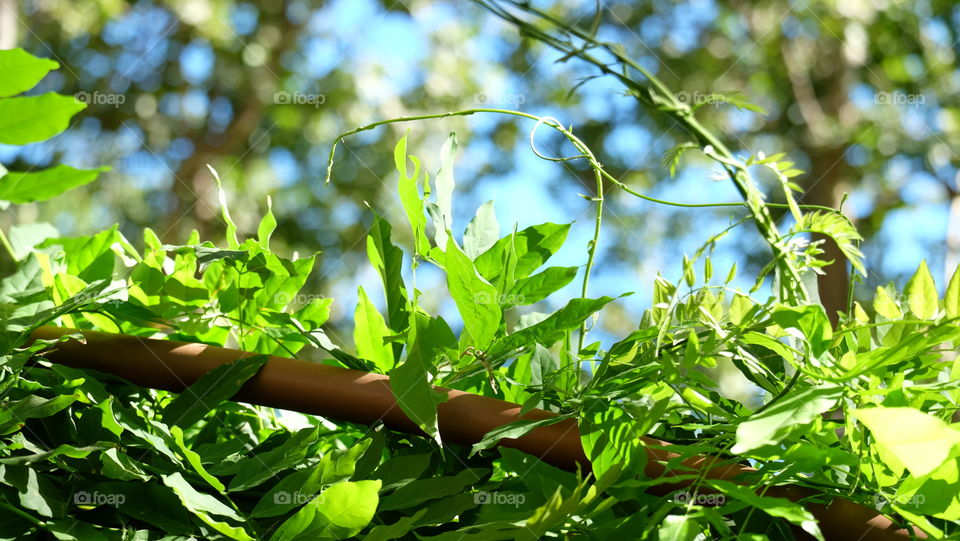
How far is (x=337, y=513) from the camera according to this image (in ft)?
0.56

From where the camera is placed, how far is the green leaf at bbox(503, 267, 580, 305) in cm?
22

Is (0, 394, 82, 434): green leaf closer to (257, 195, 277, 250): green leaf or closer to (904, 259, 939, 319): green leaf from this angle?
(257, 195, 277, 250): green leaf

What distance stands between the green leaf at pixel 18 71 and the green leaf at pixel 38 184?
15 mm

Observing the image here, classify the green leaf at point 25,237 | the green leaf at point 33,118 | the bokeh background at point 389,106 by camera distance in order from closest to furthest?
the green leaf at point 33,118
the green leaf at point 25,237
the bokeh background at point 389,106

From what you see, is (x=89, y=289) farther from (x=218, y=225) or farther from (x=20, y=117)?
(x=218, y=225)

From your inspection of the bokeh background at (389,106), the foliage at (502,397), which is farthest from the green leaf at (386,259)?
the bokeh background at (389,106)

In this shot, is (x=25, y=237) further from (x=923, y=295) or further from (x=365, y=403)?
(x=923, y=295)

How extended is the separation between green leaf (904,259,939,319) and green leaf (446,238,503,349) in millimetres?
104

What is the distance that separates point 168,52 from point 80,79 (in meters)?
0.42

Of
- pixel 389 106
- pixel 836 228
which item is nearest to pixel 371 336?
pixel 836 228

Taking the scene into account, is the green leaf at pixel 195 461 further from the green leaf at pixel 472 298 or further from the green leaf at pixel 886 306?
the green leaf at pixel 886 306

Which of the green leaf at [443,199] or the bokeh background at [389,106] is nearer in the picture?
the green leaf at [443,199]

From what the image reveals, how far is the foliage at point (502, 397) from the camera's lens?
17cm

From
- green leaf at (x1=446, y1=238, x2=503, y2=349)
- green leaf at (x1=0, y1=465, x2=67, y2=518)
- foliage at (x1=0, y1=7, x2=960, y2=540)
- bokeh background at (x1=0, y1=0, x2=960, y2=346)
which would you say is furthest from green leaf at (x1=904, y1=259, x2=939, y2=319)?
bokeh background at (x1=0, y1=0, x2=960, y2=346)
